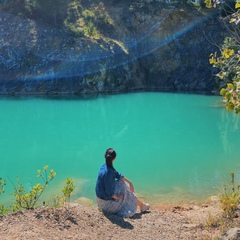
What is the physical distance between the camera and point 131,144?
15.5 metres

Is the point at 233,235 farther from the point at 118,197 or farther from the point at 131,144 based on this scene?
the point at 131,144

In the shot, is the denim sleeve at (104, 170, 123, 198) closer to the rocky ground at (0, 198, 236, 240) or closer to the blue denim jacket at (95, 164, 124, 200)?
the blue denim jacket at (95, 164, 124, 200)

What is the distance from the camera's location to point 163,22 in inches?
1640

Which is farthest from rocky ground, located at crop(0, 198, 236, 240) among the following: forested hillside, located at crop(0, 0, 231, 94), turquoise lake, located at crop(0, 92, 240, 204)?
forested hillside, located at crop(0, 0, 231, 94)

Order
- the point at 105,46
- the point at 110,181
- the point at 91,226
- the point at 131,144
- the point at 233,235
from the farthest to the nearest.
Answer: the point at 105,46
the point at 131,144
the point at 110,181
the point at 91,226
the point at 233,235

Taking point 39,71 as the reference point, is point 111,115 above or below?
below

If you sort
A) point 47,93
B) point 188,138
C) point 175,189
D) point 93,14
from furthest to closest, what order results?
point 93,14 < point 47,93 < point 188,138 < point 175,189

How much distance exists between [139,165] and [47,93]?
79.6 ft

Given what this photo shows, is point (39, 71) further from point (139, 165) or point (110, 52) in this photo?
point (139, 165)

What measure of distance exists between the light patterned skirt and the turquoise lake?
2.77m

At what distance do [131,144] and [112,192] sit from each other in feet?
32.0

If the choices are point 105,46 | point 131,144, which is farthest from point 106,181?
point 105,46

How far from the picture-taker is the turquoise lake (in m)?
10.0

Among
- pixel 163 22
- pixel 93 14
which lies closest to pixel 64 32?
pixel 93 14
